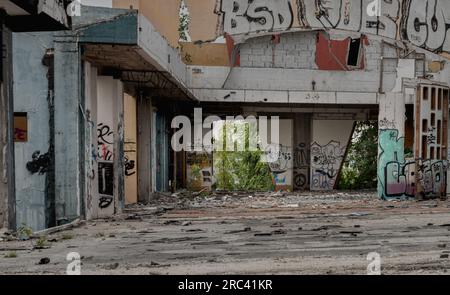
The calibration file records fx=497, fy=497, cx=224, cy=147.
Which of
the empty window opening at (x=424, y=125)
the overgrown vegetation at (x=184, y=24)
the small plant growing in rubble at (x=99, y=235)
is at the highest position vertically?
the overgrown vegetation at (x=184, y=24)

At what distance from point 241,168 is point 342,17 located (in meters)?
9.56

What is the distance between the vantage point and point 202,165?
77.8 ft

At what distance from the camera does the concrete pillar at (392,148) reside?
1673cm

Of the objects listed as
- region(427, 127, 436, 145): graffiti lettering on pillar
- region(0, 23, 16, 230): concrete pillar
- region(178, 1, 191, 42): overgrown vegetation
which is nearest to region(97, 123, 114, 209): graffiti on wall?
region(0, 23, 16, 230): concrete pillar

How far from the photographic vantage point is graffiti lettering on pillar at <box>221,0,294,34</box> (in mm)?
20781

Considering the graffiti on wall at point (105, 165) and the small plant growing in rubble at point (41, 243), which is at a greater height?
the graffiti on wall at point (105, 165)

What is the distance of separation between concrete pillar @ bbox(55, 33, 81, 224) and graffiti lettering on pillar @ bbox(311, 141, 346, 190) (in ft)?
53.7

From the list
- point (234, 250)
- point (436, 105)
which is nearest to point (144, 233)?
point (234, 250)

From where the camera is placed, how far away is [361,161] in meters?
26.2

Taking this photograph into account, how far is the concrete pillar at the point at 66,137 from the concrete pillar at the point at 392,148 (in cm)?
1067

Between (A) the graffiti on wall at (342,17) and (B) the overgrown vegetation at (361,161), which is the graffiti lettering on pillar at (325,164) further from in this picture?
(A) the graffiti on wall at (342,17)

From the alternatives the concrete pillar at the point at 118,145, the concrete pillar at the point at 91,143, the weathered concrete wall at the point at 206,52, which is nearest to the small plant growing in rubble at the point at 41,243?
the concrete pillar at the point at 91,143

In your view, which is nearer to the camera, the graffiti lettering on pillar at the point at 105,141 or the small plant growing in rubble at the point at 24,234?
the small plant growing in rubble at the point at 24,234
